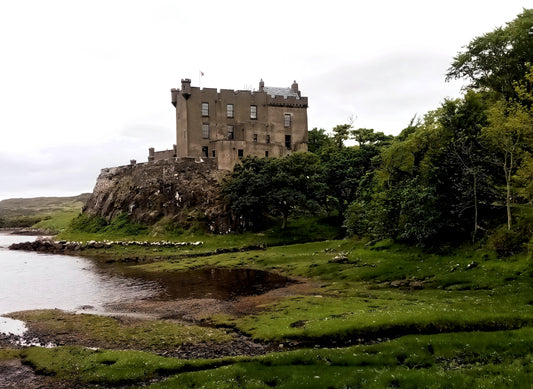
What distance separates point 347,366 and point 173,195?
75.4 meters

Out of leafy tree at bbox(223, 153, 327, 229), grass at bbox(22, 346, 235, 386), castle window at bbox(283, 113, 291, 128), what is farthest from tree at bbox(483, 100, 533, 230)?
castle window at bbox(283, 113, 291, 128)

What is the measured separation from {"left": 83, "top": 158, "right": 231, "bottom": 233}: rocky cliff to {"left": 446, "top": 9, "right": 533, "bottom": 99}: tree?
A: 52.1 metres

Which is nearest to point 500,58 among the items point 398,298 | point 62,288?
point 398,298

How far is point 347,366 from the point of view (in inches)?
715

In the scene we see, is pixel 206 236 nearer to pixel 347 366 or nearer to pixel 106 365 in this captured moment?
pixel 106 365

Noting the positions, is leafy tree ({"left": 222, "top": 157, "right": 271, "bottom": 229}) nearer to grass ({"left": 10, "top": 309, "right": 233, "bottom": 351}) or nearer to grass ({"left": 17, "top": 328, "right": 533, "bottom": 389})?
grass ({"left": 10, "top": 309, "right": 233, "bottom": 351})

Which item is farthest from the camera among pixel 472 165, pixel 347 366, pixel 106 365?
pixel 472 165

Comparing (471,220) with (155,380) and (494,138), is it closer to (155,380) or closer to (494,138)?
(494,138)

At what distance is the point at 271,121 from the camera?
338ft

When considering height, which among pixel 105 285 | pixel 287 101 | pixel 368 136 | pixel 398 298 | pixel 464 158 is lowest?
pixel 105 285

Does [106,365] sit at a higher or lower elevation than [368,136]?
lower

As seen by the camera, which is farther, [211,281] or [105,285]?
[211,281]

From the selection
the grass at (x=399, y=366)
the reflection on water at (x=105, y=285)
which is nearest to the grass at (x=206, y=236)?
the reflection on water at (x=105, y=285)

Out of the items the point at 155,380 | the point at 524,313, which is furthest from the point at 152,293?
the point at 524,313
